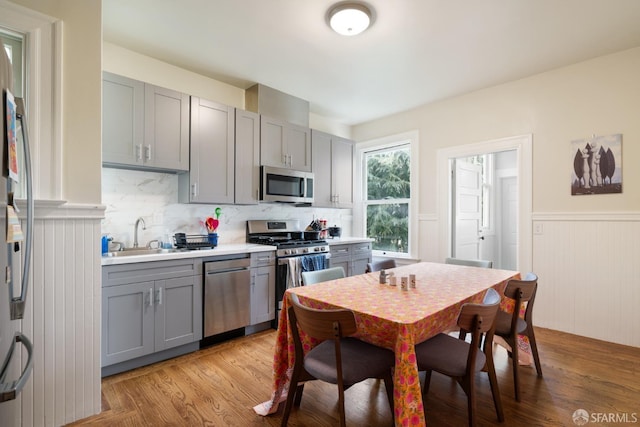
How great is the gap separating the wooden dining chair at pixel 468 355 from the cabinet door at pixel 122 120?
2632 mm

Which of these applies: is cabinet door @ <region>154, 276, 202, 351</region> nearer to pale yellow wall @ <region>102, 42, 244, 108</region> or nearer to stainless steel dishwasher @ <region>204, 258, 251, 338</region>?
stainless steel dishwasher @ <region>204, 258, 251, 338</region>

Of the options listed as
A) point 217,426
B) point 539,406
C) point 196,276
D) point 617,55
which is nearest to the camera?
point 217,426

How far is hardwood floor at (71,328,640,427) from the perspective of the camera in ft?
6.21

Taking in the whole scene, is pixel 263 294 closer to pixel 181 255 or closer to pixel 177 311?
pixel 177 311

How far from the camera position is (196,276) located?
2.80m

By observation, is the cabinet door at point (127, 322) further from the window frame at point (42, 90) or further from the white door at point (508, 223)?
the white door at point (508, 223)

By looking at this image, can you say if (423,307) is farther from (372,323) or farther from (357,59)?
(357,59)

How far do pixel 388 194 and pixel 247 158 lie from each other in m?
2.33

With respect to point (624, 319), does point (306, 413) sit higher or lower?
lower

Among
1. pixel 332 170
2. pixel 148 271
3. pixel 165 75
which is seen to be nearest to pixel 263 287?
pixel 148 271

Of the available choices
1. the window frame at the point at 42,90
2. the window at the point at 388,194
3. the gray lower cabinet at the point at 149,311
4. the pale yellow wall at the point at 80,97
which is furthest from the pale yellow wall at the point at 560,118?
the window frame at the point at 42,90

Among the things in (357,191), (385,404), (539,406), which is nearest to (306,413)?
(385,404)

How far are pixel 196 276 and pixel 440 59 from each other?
302 centimetres

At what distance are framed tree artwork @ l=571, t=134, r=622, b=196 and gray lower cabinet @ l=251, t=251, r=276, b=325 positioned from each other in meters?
3.16
